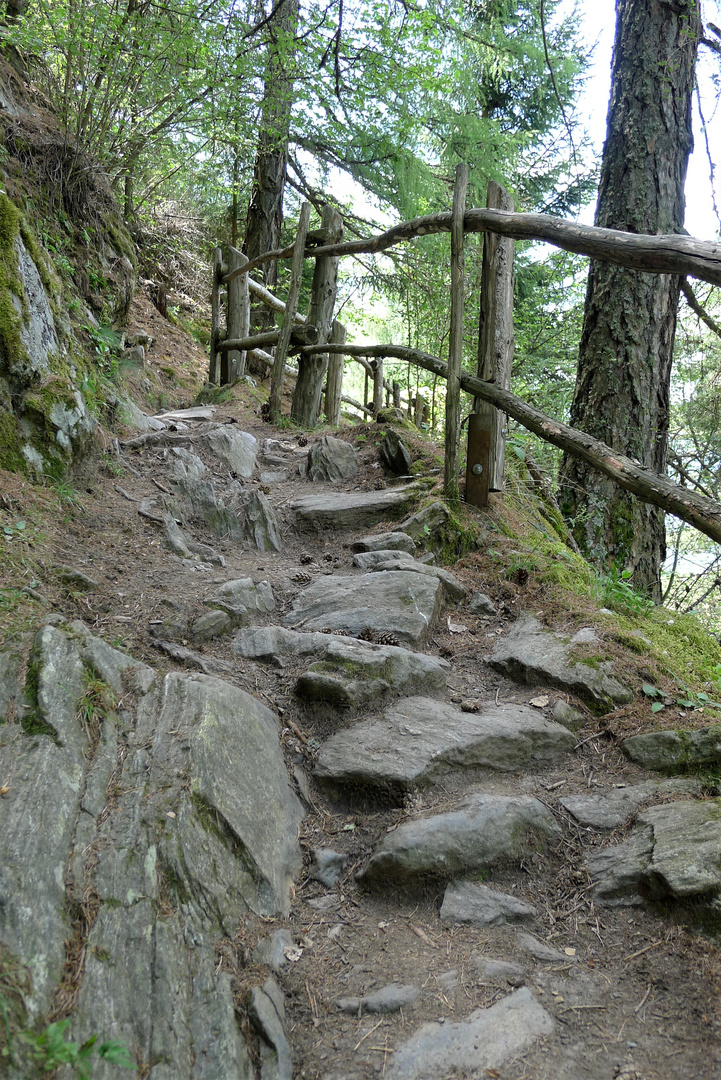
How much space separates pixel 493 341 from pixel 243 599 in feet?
7.30

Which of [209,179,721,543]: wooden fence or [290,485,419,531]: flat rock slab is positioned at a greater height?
[209,179,721,543]: wooden fence

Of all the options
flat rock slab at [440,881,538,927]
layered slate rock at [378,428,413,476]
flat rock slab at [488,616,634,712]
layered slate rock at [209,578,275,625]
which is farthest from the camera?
layered slate rock at [378,428,413,476]

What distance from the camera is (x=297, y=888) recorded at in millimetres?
2242

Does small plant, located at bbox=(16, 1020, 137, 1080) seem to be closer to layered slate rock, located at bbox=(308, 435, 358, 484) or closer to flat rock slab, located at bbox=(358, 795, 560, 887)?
flat rock slab, located at bbox=(358, 795, 560, 887)

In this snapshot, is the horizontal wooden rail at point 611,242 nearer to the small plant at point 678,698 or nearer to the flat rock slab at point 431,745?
the small plant at point 678,698

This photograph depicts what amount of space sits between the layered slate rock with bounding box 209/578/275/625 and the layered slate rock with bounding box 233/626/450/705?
0.15m

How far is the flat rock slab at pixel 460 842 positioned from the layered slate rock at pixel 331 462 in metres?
3.71

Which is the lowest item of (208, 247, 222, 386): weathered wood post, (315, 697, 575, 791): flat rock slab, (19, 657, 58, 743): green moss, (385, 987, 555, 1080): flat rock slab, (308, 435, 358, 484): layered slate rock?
(385, 987, 555, 1080): flat rock slab

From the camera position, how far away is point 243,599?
3506mm

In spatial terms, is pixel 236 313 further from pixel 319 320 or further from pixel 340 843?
pixel 340 843

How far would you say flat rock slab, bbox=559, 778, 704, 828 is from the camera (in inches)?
94.0

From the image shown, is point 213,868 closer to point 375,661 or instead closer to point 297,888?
point 297,888

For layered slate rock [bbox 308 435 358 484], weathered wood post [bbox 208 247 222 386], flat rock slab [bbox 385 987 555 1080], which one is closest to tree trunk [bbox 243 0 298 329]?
weathered wood post [bbox 208 247 222 386]

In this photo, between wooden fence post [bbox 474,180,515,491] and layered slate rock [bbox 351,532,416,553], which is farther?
layered slate rock [bbox 351,532,416,553]
